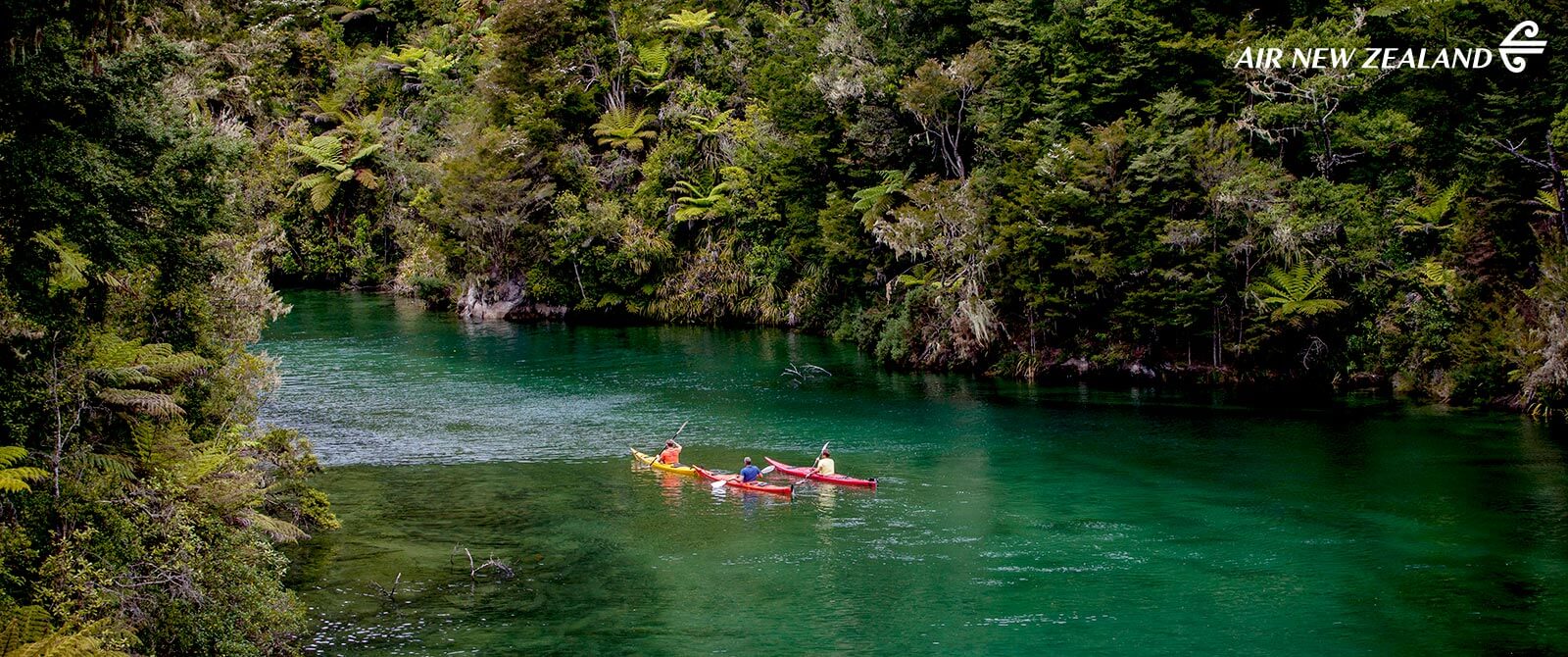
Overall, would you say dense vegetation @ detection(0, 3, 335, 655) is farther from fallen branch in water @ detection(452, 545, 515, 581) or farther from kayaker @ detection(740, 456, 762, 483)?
kayaker @ detection(740, 456, 762, 483)

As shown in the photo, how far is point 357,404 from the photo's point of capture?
125 feet

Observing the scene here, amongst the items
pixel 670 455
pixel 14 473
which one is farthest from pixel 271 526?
pixel 670 455

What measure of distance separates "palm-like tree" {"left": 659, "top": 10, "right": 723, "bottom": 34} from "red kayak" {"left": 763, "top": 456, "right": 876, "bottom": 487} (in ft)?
118

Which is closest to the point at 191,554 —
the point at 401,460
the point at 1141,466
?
the point at 401,460

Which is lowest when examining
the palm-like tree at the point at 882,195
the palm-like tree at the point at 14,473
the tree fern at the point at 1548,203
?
the palm-like tree at the point at 14,473

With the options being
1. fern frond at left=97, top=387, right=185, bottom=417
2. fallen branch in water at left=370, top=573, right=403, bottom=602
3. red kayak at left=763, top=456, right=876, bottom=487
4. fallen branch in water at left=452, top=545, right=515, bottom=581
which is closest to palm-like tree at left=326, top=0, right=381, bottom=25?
red kayak at left=763, top=456, right=876, bottom=487

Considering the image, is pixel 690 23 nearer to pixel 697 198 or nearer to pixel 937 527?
pixel 697 198

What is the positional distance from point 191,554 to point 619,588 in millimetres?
7311

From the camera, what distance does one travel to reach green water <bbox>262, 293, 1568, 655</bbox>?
62.4 ft

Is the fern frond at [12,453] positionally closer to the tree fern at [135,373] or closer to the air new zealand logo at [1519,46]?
the tree fern at [135,373]

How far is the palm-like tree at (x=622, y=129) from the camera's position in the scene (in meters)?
58.9

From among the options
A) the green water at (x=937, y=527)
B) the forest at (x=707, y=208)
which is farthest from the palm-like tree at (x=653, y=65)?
the green water at (x=937, y=527)

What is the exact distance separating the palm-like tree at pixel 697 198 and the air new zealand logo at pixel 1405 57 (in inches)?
945

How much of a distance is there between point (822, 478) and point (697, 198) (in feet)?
97.1
